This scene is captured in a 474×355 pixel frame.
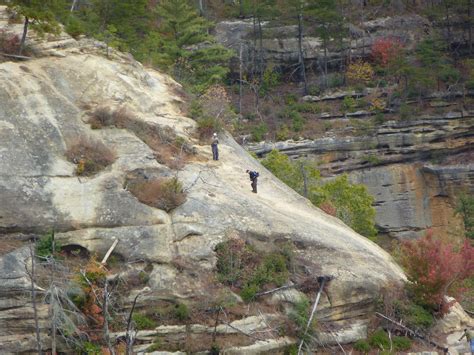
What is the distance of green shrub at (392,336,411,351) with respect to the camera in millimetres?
24759

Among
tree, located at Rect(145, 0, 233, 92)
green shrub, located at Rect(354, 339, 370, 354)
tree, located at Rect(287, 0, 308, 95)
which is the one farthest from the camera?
tree, located at Rect(287, 0, 308, 95)

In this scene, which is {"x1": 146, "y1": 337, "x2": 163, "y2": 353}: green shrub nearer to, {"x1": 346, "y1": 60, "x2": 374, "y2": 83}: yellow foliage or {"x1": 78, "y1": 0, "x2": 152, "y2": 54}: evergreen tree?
{"x1": 78, "y1": 0, "x2": 152, "y2": 54}: evergreen tree

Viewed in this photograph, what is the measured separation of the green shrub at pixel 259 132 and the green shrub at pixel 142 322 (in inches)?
1331

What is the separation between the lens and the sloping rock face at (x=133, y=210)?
78.1 feet

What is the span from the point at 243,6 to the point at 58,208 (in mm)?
44736

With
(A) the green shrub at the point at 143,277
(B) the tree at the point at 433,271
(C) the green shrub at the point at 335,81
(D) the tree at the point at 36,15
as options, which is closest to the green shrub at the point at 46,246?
(A) the green shrub at the point at 143,277

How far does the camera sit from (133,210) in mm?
25000

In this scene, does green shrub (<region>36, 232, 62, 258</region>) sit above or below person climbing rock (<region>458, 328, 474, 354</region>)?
above

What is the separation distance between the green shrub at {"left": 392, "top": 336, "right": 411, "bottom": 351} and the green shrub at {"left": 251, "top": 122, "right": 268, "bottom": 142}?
104 feet

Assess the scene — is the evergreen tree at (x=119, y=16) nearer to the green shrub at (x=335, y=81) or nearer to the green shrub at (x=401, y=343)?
the green shrub at (x=335, y=81)

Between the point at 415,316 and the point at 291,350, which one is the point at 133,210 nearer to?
the point at 291,350

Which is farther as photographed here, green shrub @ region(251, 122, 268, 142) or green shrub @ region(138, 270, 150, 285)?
green shrub @ region(251, 122, 268, 142)

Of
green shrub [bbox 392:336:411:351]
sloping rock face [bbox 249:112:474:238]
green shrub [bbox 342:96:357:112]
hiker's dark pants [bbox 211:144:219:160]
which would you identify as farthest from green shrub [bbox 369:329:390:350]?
green shrub [bbox 342:96:357:112]

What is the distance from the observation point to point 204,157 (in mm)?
29422
